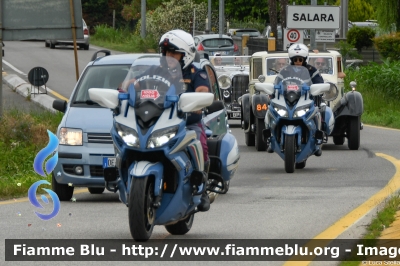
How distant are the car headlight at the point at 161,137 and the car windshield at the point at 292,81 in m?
7.25

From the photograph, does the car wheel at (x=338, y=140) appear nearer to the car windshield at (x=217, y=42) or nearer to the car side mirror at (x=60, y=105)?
the car side mirror at (x=60, y=105)

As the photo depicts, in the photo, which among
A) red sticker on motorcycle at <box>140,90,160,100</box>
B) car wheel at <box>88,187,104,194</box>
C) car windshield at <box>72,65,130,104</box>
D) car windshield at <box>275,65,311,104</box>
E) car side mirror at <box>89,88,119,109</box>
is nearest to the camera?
red sticker on motorcycle at <box>140,90,160,100</box>

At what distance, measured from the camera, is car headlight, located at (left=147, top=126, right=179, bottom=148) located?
8633mm

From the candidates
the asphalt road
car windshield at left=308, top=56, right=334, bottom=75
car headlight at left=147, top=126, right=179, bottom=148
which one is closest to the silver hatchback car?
the asphalt road

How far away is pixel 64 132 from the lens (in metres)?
12.8

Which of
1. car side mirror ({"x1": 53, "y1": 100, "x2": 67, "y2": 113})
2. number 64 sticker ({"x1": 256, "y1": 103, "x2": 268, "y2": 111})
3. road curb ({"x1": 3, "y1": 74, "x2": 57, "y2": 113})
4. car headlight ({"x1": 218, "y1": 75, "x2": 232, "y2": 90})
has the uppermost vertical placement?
car side mirror ({"x1": 53, "y1": 100, "x2": 67, "y2": 113})

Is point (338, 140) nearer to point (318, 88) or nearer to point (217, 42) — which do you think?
point (318, 88)

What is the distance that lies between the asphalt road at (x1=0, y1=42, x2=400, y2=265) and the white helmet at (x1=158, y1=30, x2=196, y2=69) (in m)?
1.51

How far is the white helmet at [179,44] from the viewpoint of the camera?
9.39 meters

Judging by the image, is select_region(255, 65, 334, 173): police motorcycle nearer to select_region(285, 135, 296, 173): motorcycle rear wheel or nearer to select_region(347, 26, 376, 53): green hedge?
select_region(285, 135, 296, 173): motorcycle rear wheel

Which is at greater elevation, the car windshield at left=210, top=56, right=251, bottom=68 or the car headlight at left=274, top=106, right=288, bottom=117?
the car headlight at left=274, top=106, right=288, bottom=117

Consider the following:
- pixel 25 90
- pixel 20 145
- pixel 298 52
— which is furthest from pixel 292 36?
pixel 298 52

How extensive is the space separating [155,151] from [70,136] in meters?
4.25

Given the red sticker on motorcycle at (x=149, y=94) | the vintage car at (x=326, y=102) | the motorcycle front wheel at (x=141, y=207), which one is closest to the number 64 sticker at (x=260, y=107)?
the vintage car at (x=326, y=102)
